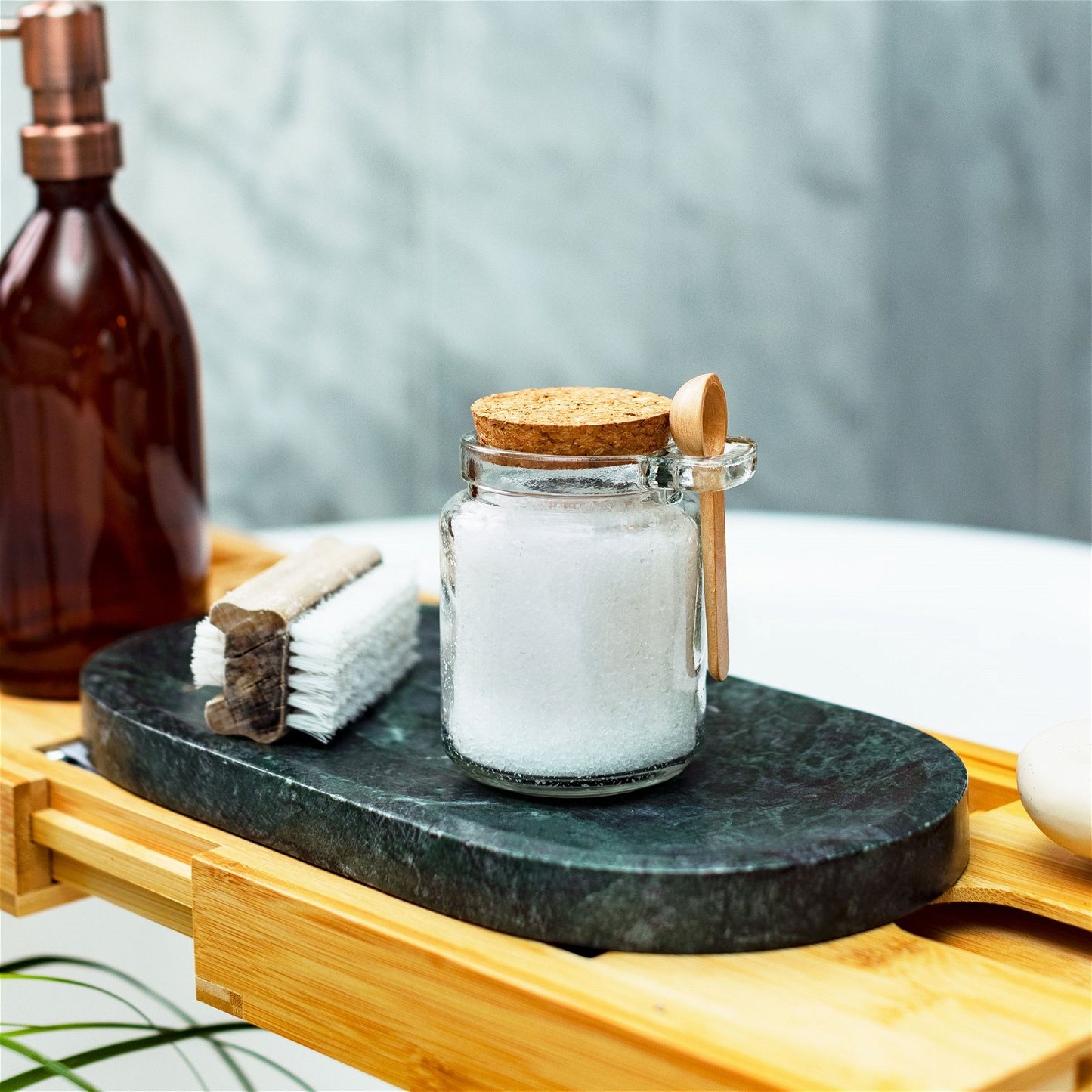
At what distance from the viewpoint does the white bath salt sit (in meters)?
0.46

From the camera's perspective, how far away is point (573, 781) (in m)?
0.48

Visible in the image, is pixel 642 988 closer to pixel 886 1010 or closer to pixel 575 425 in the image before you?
pixel 886 1010

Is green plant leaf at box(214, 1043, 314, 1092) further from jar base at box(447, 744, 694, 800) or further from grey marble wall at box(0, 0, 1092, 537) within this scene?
grey marble wall at box(0, 0, 1092, 537)

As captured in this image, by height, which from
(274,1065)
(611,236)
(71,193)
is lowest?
(274,1065)

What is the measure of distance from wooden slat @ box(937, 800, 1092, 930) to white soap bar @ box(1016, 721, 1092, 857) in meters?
0.01

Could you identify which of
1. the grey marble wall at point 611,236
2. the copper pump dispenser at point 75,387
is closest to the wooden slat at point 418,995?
the copper pump dispenser at point 75,387

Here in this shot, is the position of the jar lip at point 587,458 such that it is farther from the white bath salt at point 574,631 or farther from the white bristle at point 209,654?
the white bristle at point 209,654

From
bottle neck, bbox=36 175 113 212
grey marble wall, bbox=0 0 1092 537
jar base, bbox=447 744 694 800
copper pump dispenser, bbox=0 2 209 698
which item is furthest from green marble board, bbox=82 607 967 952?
grey marble wall, bbox=0 0 1092 537

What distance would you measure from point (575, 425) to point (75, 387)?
12.8 inches

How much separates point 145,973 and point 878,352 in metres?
1.51

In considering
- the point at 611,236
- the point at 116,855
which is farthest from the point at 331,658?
the point at 611,236

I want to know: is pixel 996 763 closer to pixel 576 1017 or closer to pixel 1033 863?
pixel 1033 863

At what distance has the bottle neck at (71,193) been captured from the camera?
2.30ft

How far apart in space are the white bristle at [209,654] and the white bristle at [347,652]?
0.03 metres
